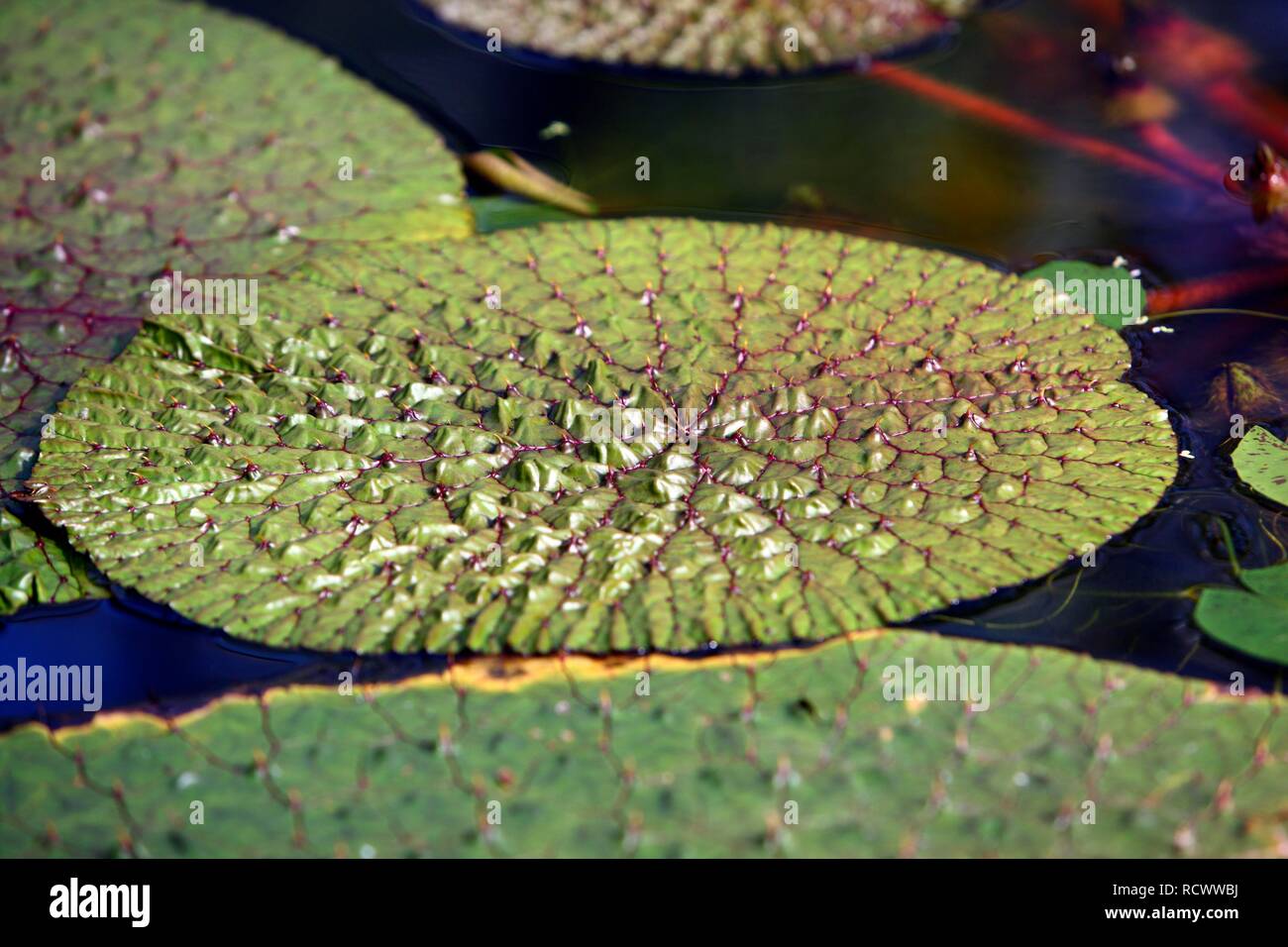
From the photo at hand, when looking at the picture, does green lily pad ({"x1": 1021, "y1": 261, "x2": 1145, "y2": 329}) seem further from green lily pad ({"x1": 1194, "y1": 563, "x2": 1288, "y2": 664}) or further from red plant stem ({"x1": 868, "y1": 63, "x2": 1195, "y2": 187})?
green lily pad ({"x1": 1194, "y1": 563, "x2": 1288, "y2": 664})

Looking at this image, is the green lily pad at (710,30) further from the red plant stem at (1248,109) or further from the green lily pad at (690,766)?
the green lily pad at (690,766)

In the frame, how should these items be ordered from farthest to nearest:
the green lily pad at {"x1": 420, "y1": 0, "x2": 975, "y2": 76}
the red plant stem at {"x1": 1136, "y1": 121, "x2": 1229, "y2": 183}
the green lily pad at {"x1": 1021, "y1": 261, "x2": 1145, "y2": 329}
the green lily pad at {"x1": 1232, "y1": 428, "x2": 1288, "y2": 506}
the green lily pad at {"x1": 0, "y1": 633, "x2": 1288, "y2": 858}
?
the green lily pad at {"x1": 420, "y1": 0, "x2": 975, "y2": 76} < the red plant stem at {"x1": 1136, "y1": 121, "x2": 1229, "y2": 183} < the green lily pad at {"x1": 1021, "y1": 261, "x2": 1145, "y2": 329} < the green lily pad at {"x1": 1232, "y1": 428, "x2": 1288, "y2": 506} < the green lily pad at {"x1": 0, "y1": 633, "x2": 1288, "y2": 858}

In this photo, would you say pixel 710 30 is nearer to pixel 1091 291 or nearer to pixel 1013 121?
pixel 1013 121

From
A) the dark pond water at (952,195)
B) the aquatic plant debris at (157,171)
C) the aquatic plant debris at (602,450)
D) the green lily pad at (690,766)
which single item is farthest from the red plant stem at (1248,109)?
the aquatic plant debris at (157,171)

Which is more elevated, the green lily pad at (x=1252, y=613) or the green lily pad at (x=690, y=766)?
the green lily pad at (x=1252, y=613)

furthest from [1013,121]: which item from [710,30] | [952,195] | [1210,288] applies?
[710,30]

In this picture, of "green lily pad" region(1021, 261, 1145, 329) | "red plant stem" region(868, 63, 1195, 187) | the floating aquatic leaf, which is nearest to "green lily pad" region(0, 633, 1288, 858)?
the floating aquatic leaf
